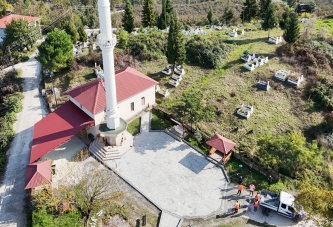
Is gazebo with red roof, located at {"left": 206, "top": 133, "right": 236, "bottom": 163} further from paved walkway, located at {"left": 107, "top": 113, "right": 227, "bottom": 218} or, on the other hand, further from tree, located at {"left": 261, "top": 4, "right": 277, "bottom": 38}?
tree, located at {"left": 261, "top": 4, "right": 277, "bottom": 38}

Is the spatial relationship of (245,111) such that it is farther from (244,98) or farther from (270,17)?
(270,17)

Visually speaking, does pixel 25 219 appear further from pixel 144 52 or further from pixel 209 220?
pixel 144 52

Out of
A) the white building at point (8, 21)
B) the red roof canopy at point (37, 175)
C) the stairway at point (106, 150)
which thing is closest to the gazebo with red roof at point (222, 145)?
the stairway at point (106, 150)

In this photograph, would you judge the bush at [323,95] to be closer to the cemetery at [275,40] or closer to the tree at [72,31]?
the cemetery at [275,40]

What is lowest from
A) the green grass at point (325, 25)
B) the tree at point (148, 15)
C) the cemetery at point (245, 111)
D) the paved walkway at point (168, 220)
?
the paved walkway at point (168, 220)

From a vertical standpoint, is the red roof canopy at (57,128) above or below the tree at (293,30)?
below

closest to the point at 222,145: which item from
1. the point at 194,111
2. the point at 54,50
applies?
the point at 194,111
